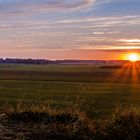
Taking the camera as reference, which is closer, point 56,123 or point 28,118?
point 56,123

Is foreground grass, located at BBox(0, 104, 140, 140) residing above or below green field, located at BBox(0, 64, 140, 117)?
above

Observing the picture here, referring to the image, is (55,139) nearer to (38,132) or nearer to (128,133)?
(38,132)

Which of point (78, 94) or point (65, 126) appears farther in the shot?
point (78, 94)

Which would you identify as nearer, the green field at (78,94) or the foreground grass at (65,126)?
the foreground grass at (65,126)

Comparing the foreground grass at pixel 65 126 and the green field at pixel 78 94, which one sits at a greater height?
the foreground grass at pixel 65 126

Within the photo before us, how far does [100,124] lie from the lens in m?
10.5

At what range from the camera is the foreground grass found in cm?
944

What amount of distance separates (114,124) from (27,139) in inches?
88.5

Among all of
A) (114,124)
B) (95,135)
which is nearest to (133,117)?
(114,124)

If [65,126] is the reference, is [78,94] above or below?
below

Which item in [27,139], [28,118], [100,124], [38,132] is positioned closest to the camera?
[27,139]

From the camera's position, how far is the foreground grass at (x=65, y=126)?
9438 millimetres

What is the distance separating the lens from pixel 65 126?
1028cm

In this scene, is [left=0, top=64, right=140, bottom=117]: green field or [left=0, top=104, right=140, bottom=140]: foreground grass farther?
[left=0, top=64, right=140, bottom=117]: green field
